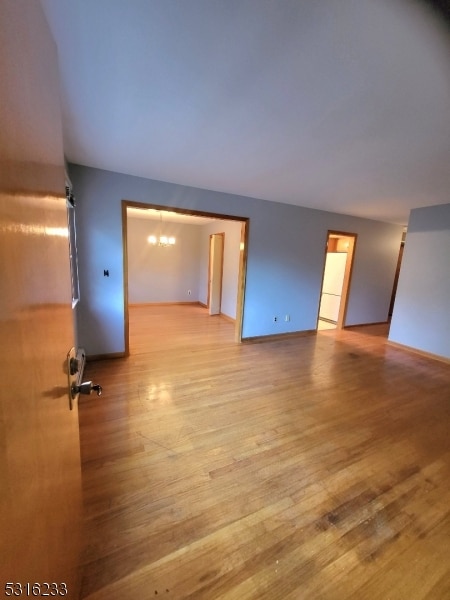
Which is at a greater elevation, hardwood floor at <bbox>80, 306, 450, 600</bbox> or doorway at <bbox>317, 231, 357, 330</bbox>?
doorway at <bbox>317, 231, 357, 330</bbox>

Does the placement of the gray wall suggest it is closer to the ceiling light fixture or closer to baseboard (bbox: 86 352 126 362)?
baseboard (bbox: 86 352 126 362)

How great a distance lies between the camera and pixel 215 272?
231 inches

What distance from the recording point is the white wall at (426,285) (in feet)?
12.0

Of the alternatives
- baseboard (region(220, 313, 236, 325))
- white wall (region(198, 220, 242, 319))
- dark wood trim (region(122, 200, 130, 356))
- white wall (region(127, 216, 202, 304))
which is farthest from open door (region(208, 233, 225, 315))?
dark wood trim (region(122, 200, 130, 356))

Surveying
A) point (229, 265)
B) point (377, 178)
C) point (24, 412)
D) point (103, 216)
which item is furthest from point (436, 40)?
point (229, 265)

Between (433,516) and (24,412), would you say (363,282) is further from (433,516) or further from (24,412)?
(24,412)

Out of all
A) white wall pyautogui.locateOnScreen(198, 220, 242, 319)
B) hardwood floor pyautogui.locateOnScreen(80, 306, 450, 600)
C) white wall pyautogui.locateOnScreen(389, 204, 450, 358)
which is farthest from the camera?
white wall pyautogui.locateOnScreen(198, 220, 242, 319)

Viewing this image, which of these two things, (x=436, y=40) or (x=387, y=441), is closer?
(x=436, y=40)

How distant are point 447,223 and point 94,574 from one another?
17.0ft

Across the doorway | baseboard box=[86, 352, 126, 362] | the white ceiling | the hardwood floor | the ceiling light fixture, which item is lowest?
the hardwood floor

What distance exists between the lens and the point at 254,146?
6.55 feet

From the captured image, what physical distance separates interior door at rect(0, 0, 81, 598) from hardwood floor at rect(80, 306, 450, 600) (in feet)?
1.84

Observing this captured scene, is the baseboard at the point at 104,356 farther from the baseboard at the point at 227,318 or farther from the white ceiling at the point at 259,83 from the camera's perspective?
the baseboard at the point at 227,318

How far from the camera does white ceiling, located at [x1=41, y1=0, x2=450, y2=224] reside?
964 millimetres
